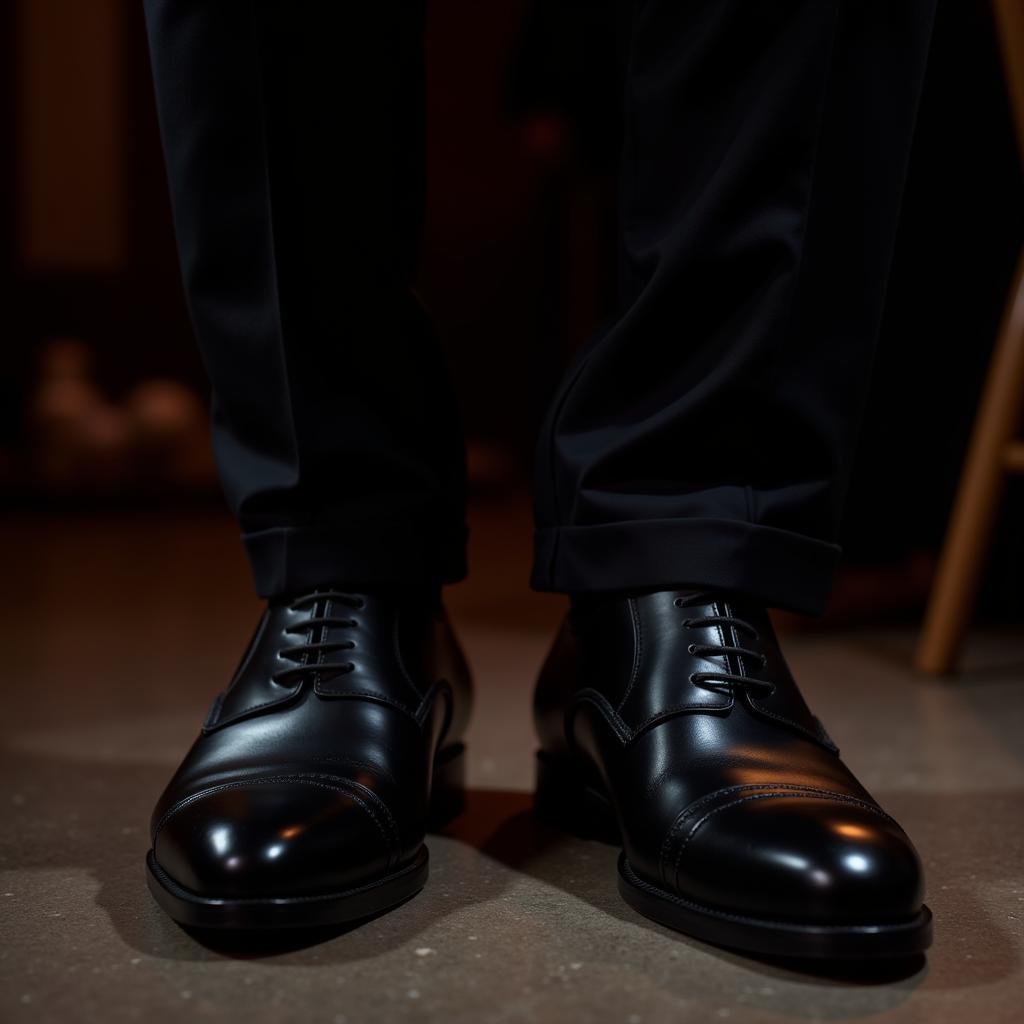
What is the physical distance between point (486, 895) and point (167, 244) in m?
2.90

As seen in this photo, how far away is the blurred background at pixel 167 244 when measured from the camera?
2484 millimetres

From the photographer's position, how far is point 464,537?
1.93 ft

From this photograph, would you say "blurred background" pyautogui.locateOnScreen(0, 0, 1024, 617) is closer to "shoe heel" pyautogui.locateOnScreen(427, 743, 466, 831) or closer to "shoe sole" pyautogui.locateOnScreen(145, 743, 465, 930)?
"shoe heel" pyautogui.locateOnScreen(427, 743, 466, 831)

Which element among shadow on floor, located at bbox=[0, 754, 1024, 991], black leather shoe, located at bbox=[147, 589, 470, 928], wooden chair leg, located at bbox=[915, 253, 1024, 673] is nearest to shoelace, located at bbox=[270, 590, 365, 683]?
black leather shoe, located at bbox=[147, 589, 470, 928]

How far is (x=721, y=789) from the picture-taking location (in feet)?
1.37

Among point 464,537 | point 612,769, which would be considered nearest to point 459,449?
point 464,537


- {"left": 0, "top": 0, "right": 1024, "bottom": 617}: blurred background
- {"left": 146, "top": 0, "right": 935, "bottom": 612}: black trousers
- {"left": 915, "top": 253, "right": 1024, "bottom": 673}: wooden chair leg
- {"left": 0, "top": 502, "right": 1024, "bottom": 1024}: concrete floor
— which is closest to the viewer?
{"left": 0, "top": 502, "right": 1024, "bottom": 1024}: concrete floor

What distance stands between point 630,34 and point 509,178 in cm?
289

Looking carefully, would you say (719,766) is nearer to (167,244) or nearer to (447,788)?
(447,788)

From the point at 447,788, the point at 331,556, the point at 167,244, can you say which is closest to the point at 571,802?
the point at 447,788

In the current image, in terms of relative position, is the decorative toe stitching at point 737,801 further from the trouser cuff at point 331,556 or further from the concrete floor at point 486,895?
the trouser cuff at point 331,556

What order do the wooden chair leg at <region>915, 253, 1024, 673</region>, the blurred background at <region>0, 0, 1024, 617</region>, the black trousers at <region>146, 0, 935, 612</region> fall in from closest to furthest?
the black trousers at <region>146, 0, 935, 612</region> < the wooden chair leg at <region>915, 253, 1024, 673</region> < the blurred background at <region>0, 0, 1024, 617</region>

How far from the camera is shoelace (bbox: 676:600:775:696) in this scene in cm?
45

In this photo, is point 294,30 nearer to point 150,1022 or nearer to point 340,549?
point 340,549
